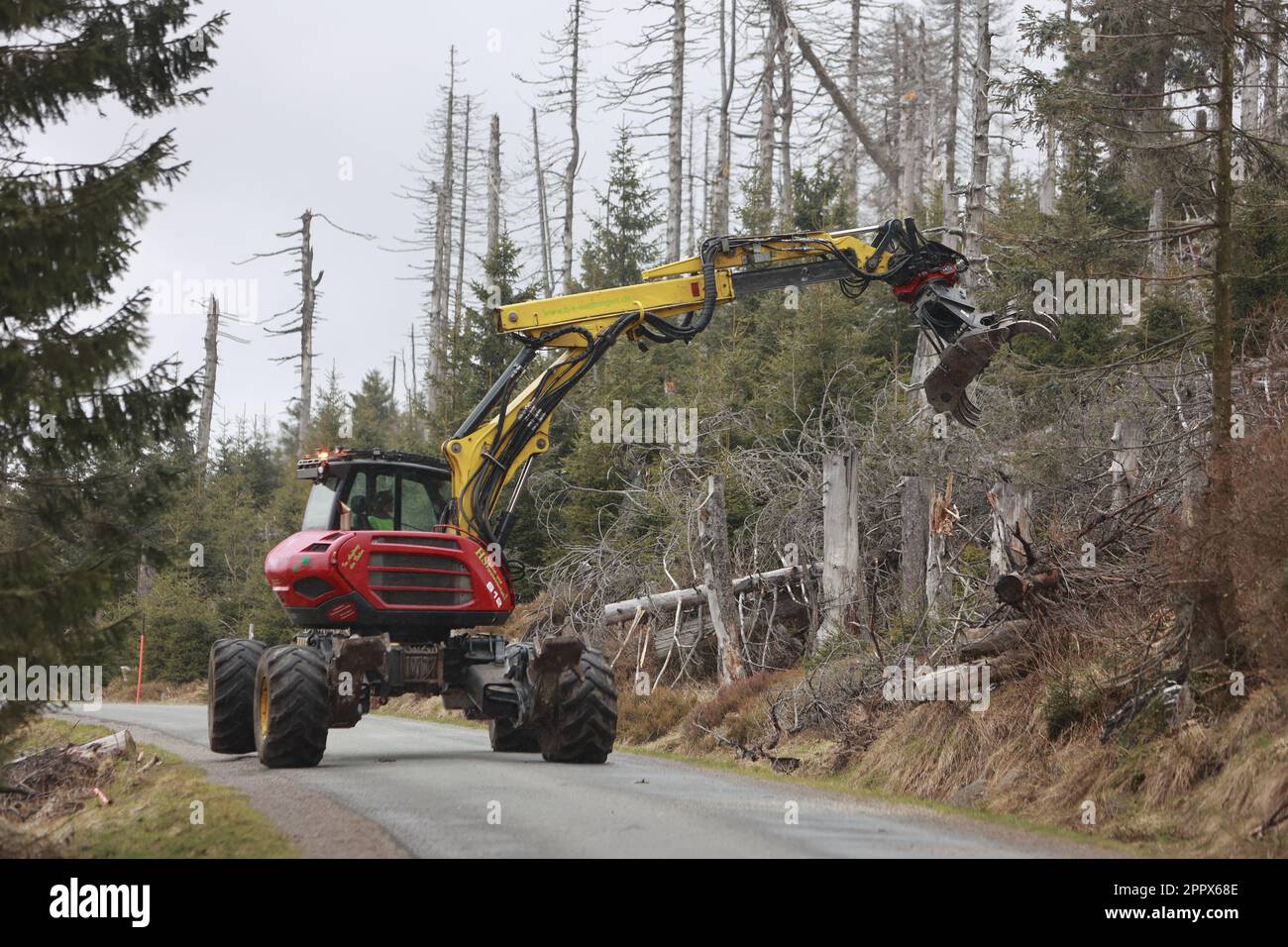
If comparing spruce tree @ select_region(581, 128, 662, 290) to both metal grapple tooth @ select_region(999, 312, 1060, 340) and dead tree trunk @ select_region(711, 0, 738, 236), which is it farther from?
metal grapple tooth @ select_region(999, 312, 1060, 340)

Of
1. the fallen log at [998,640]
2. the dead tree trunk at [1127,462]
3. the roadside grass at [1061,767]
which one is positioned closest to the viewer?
the roadside grass at [1061,767]

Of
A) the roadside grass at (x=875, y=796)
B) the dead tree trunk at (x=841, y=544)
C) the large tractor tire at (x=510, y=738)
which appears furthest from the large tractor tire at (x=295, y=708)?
the dead tree trunk at (x=841, y=544)

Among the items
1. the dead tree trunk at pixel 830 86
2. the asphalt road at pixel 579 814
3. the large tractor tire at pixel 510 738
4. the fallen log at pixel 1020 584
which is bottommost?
the large tractor tire at pixel 510 738

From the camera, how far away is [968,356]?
12.2 meters

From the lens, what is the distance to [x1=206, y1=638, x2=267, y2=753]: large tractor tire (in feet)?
47.4

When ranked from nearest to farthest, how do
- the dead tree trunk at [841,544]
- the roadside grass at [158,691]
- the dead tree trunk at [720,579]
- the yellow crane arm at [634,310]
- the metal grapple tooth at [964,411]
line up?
the metal grapple tooth at [964,411] < the yellow crane arm at [634,310] < the dead tree trunk at [841,544] < the dead tree trunk at [720,579] < the roadside grass at [158,691]

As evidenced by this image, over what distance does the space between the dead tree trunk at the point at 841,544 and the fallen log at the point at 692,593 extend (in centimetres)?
126

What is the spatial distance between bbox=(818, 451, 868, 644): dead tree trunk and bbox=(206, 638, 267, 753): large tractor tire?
7.31 m

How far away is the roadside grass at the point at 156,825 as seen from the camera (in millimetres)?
8688

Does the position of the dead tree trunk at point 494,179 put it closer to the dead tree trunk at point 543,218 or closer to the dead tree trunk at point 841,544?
the dead tree trunk at point 543,218

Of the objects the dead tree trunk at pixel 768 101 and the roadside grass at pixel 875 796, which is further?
the dead tree trunk at pixel 768 101

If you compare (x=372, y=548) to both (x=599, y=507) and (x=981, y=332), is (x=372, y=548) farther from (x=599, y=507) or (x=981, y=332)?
(x=599, y=507)

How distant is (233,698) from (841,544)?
812 centimetres
